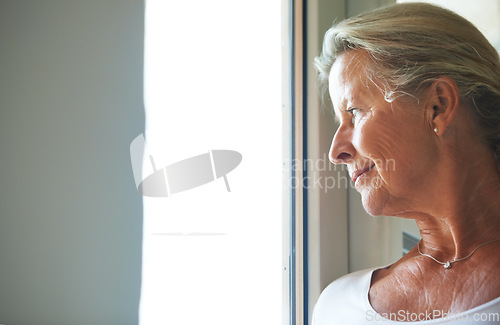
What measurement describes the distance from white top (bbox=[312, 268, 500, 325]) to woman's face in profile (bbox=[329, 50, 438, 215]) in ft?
0.68

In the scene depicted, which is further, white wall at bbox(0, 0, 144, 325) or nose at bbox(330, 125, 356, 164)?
white wall at bbox(0, 0, 144, 325)

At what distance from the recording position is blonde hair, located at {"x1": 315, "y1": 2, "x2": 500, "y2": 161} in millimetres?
869

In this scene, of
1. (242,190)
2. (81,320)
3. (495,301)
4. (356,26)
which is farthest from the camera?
(242,190)

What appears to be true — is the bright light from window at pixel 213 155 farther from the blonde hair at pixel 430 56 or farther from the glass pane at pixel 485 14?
the glass pane at pixel 485 14

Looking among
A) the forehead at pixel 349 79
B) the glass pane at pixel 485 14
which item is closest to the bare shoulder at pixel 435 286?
the forehead at pixel 349 79

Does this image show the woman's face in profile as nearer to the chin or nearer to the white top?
the chin

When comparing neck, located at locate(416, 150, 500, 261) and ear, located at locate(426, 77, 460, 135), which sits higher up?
ear, located at locate(426, 77, 460, 135)

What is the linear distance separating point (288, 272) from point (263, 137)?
0.37 meters

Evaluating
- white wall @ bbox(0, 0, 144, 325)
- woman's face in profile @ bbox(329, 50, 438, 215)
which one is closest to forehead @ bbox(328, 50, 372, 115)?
woman's face in profile @ bbox(329, 50, 438, 215)

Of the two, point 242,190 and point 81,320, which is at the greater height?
point 242,190

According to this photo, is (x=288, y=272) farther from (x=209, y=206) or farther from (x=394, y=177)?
(x=394, y=177)

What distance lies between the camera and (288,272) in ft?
3.85


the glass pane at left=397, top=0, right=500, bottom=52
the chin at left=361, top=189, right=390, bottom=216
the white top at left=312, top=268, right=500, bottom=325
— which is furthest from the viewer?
the glass pane at left=397, top=0, right=500, bottom=52

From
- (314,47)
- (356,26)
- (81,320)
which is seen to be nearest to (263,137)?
(314,47)
